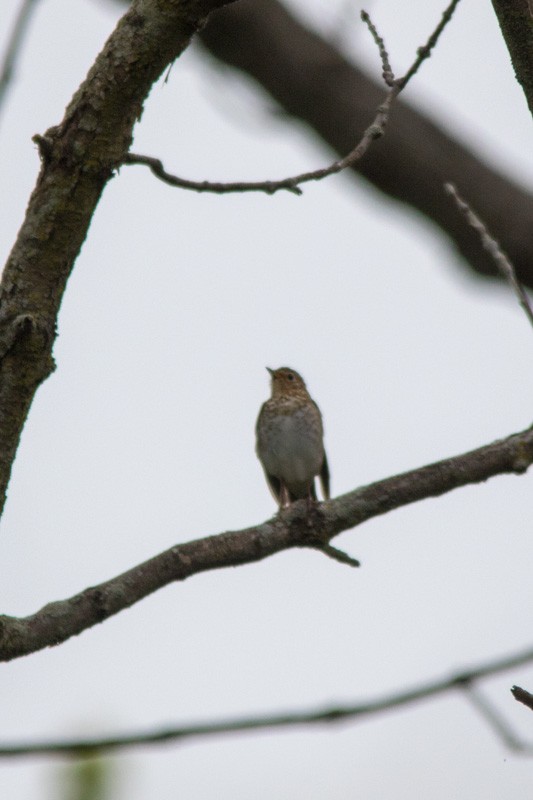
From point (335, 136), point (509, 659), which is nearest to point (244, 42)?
point (335, 136)

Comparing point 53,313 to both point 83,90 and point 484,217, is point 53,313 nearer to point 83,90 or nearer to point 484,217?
point 83,90

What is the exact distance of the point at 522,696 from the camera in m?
1.69

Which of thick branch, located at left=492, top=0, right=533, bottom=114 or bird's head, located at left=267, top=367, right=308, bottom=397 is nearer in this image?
thick branch, located at left=492, top=0, right=533, bottom=114

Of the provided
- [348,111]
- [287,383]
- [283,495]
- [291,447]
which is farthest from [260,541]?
[287,383]

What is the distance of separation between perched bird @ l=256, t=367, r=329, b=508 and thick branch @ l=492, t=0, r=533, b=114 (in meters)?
6.31

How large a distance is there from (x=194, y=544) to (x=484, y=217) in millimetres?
4438

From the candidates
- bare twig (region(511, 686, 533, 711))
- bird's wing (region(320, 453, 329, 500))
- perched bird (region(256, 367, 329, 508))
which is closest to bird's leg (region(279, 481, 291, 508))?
perched bird (region(256, 367, 329, 508))

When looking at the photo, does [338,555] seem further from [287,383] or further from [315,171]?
[287,383]

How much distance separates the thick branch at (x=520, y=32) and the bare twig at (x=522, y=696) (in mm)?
1368

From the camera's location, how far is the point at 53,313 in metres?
2.86

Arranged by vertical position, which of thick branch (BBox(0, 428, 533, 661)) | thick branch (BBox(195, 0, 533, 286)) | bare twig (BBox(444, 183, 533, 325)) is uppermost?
thick branch (BBox(195, 0, 533, 286))

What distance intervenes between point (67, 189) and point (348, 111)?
4.53 metres

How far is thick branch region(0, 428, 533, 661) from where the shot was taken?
2.73 m

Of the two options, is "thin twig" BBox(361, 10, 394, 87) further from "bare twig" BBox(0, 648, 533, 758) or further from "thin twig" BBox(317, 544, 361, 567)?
"bare twig" BBox(0, 648, 533, 758)
